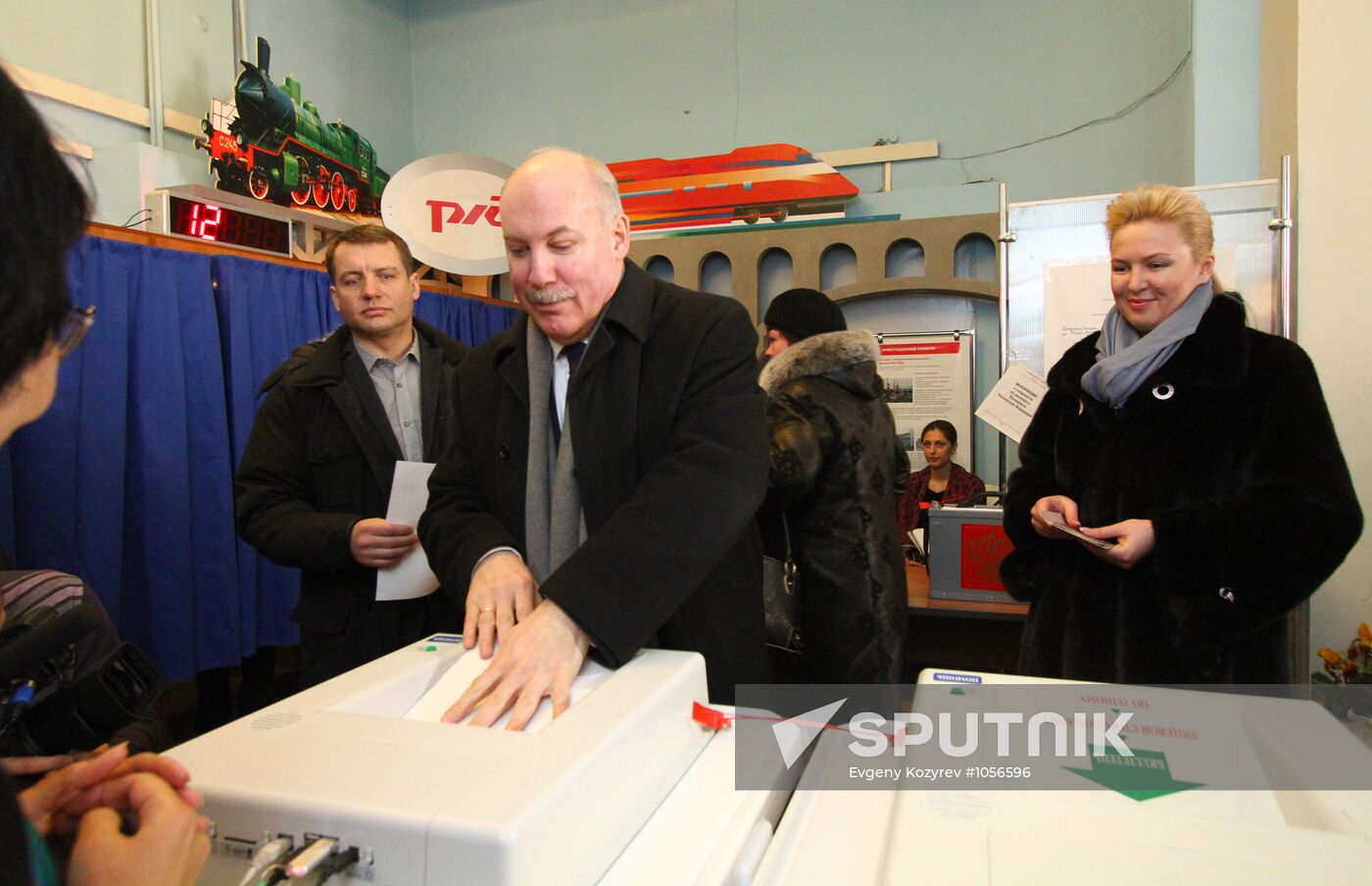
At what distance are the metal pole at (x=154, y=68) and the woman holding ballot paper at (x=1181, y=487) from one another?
3618 millimetres

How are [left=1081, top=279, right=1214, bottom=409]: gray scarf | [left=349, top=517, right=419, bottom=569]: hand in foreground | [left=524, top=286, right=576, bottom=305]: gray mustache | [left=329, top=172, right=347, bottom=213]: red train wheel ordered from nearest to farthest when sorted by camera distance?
[left=524, top=286, right=576, bottom=305]: gray mustache < [left=1081, top=279, right=1214, bottom=409]: gray scarf < [left=349, top=517, right=419, bottom=569]: hand in foreground < [left=329, top=172, right=347, bottom=213]: red train wheel

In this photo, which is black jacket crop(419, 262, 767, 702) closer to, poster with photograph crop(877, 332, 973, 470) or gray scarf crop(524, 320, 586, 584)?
gray scarf crop(524, 320, 586, 584)

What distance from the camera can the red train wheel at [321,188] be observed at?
156 inches

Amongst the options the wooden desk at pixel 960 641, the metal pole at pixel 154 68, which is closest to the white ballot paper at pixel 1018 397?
the wooden desk at pixel 960 641

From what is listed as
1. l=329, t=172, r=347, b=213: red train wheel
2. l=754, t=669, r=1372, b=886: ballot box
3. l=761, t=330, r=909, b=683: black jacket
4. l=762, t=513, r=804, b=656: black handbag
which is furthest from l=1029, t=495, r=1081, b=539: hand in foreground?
l=329, t=172, r=347, b=213: red train wheel

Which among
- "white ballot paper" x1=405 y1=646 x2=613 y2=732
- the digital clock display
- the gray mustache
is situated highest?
the digital clock display

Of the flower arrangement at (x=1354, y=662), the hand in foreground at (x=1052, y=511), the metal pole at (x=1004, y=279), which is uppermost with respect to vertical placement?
the metal pole at (x=1004, y=279)

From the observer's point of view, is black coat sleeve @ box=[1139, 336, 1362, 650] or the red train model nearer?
black coat sleeve @ box=[1139, 336, 1362, 650]

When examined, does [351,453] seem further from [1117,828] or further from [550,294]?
[1117,828]

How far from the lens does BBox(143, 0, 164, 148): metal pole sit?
3406 millimetres

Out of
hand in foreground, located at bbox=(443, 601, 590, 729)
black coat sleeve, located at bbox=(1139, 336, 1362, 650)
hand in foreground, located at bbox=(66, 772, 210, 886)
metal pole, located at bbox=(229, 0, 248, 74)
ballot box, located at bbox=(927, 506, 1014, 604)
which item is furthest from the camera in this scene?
metal pole, located at bbox=(229, 0, 248, 74)

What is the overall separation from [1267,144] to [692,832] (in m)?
3.29

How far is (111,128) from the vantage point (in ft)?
10.9

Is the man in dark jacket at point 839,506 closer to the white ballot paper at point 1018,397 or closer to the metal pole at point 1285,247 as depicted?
the white ballot paper at point 1018,397
